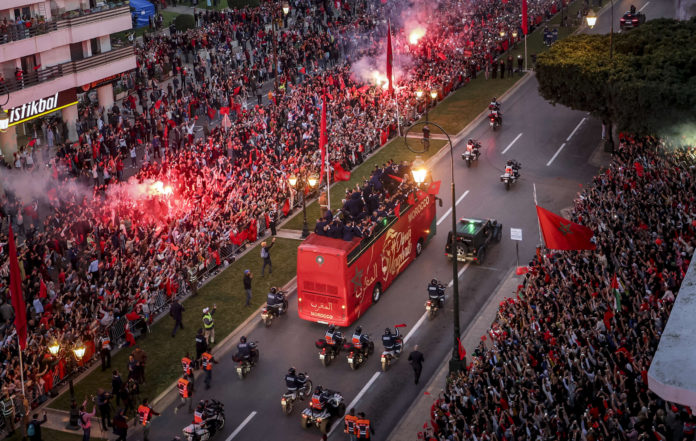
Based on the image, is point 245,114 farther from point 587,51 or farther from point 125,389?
point 125,389

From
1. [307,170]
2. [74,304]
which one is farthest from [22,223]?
[307,170]

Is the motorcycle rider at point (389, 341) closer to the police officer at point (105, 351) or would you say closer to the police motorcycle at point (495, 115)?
the police officer at point (105, 351)

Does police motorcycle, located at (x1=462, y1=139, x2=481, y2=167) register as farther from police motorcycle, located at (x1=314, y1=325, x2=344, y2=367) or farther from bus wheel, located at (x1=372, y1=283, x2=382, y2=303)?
police motorcycle, located at (x1=314, y1=325, x2=344, y2=367)

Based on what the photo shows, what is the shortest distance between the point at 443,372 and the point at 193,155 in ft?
68.9

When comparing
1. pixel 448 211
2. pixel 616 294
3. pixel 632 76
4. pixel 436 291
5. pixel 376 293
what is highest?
pixel 632 76

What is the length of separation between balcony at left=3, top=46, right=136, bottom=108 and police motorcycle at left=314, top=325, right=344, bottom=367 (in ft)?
89.8

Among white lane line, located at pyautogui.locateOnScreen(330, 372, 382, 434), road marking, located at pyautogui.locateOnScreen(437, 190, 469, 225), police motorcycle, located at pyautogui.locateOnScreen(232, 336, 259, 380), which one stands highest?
police motorcycle, located at pyautogui.locateOnScreen(232, 336, 259, 380)

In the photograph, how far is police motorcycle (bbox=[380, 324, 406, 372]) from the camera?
109 feet

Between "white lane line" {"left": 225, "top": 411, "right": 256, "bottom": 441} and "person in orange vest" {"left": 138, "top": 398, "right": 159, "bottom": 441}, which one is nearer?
"person in orange vest" {"left": 138, "top": 398, "right": 159, "bottom": 441}

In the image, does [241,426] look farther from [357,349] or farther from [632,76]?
[632,76]

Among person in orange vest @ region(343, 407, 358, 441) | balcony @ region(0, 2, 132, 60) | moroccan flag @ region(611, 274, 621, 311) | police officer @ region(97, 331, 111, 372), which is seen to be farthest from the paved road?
balcony @ region(0, 2, 132, 60)

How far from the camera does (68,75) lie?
5772 cm

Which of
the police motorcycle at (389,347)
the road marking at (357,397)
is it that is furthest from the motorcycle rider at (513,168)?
the road marking at (357,397)

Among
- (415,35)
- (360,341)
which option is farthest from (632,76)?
(415,35)
